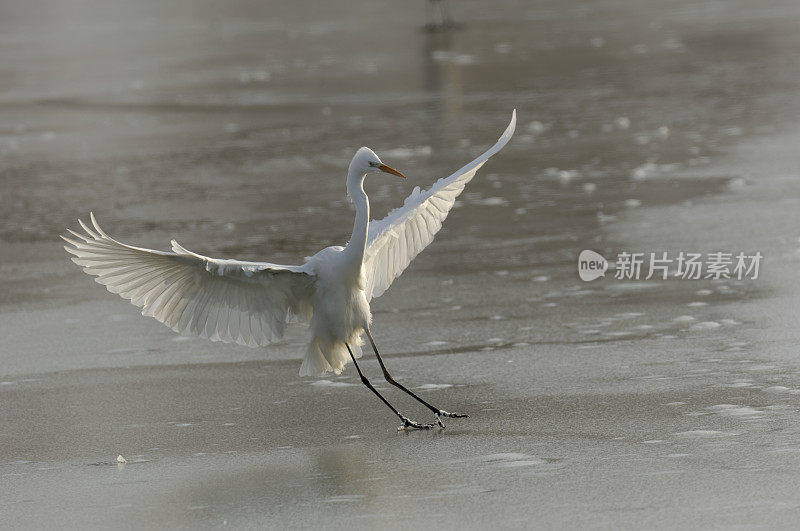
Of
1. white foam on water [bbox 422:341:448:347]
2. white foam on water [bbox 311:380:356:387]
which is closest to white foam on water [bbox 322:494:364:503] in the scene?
white foam on water [bbox 311:380:356:387]

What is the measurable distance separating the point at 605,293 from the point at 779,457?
3.10 m

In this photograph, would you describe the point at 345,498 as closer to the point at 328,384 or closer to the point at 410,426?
the point at 410,426

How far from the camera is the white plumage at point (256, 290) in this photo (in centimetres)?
624

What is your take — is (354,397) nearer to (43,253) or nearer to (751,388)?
(751,388)

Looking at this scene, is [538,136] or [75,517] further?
[538,136]

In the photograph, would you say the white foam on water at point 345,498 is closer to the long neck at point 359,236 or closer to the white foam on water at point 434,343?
the long neck at point 359,236

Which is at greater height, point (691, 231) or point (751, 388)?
point (691, 231)

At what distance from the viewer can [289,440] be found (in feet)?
19.4

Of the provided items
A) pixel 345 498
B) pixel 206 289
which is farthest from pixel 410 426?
pixel 206 289

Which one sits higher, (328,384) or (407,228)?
(407,228)

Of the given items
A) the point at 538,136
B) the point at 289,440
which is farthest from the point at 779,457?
the point at 538,136

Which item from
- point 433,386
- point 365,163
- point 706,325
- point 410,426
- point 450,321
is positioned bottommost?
point 410,426

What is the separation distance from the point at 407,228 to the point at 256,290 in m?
1.18

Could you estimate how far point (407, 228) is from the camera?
7258mm
